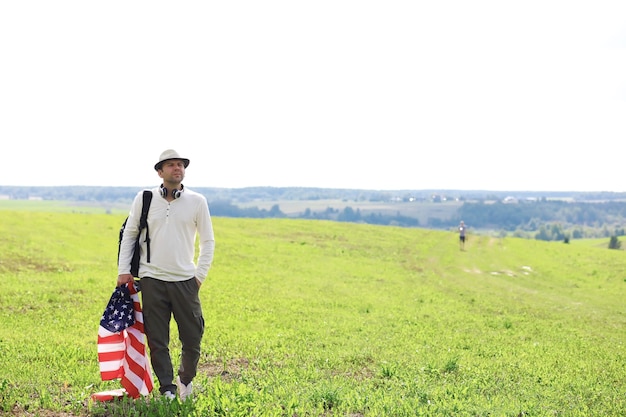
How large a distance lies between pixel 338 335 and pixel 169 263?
958cm

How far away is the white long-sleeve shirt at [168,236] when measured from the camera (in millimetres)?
9484

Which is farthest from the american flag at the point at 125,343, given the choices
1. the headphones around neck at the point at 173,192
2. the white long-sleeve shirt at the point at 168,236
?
the headphones around neck at the point at 173,192

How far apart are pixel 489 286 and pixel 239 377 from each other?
84.2 ft

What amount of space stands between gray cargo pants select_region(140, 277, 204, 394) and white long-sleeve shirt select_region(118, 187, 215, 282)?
0.55ft

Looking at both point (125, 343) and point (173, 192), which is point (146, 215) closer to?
point (173, 192)

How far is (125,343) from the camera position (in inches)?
392

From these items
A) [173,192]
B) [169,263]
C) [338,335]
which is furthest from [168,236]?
[338,335]

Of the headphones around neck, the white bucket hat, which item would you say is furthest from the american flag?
the white bucket hat

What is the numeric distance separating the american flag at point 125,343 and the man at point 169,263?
26 cm

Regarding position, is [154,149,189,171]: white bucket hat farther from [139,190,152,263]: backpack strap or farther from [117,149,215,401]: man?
[139,190,152,263]: backpack strap

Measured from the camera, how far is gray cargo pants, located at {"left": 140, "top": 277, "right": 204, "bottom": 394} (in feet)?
31.3

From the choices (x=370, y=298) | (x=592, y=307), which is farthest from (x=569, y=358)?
(x=592, y=307)

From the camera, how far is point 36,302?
2022 cm

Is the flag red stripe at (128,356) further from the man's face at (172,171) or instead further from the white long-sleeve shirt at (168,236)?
the man's face at (172,171)
